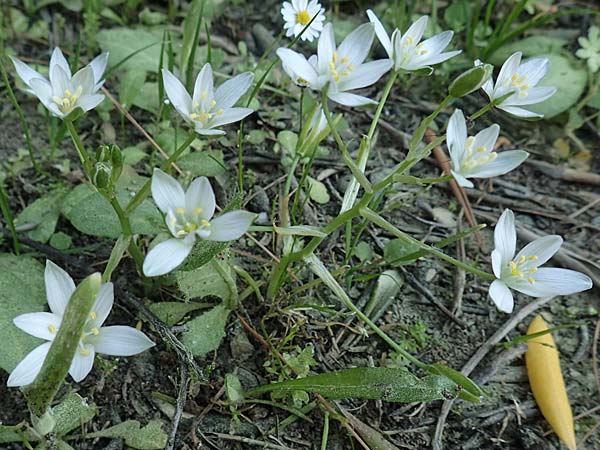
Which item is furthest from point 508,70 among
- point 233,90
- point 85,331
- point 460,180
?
point 85,331

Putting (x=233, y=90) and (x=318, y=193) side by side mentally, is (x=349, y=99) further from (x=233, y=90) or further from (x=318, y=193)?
(x=318, y=193)

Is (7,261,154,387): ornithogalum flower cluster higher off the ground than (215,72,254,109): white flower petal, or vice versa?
(215,72,254,109): white flower petal

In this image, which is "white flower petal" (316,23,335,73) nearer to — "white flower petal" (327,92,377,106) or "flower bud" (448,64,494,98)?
"white flower petal" (327,92,377,106)

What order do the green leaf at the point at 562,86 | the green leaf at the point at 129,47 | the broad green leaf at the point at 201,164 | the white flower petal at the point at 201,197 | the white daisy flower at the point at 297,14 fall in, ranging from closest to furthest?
the white flower petal at the point at 201,197 < the broad green leaf at the point at 201,164 < the white daisy flower at the point at 297,14 < the green leaf at the point at 129,47 < the green leaf at the point at 562,86

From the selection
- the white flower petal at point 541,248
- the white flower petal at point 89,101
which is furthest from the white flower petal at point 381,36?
the white flower petal at point 89,101

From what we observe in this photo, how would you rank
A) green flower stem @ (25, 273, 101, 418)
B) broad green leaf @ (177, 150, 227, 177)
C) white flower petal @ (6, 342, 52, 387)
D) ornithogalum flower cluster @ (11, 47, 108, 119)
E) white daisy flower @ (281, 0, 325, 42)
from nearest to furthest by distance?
1. green flower stem @ (25, 273, 101, 418)
2. white flower petal @ (6, 342, 52, 387)
3. ornithogalum flower cluster @ (11, 47, 108, 119)
4. broad green leaf @ (177, 150, 227, 177)
5. white daisy flower @ (281, 0, 325, 42)

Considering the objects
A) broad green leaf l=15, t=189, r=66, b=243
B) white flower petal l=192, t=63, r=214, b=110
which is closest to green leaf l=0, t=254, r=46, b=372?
broad green leaf l=15, t=189, r=66, b=243

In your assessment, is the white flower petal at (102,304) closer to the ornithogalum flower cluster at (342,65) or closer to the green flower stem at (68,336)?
the green flower stem at (68,336)
